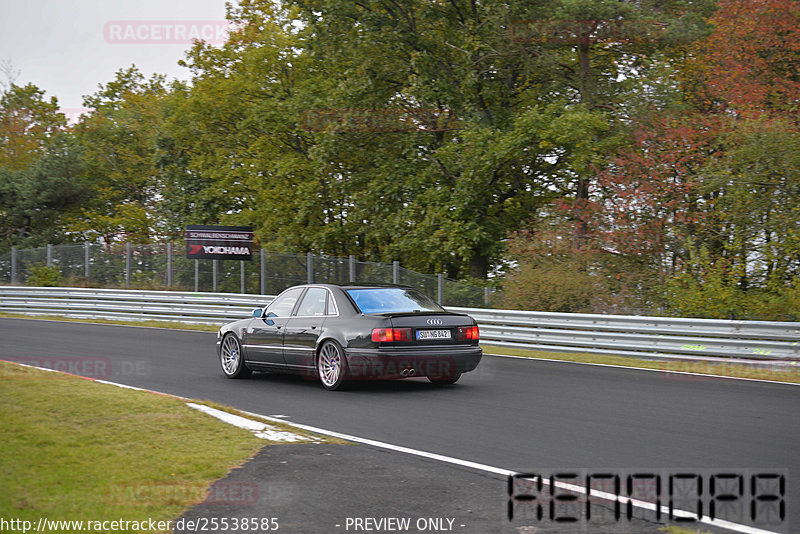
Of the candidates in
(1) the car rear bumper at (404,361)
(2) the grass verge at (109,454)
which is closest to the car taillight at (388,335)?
(1) the car rear bumper at (404,361)

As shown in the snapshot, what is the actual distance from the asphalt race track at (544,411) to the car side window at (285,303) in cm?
105

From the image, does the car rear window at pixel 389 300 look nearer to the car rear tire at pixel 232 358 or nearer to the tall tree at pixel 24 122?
the car rear tire at pixel 232 358

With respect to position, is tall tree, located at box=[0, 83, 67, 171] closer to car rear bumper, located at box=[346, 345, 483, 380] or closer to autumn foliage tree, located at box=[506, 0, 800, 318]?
autumn foliage tree, located at box=[506, 0, 800, 318]

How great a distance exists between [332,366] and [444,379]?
1775 mm

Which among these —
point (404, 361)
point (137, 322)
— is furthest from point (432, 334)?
point (137, 322)

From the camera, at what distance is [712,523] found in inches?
226

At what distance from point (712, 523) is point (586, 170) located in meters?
22.7

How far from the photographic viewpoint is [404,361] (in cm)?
1184

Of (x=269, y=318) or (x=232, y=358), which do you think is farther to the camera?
(x=232, y=358)

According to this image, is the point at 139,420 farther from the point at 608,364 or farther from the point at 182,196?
the point at 182,196

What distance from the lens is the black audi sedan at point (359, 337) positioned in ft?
38.9

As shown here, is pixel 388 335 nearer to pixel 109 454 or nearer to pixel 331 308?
pixel 331 308

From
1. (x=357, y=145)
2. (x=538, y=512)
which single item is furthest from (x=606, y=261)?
(x=538, y=512)

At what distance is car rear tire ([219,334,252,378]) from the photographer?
542 inches
